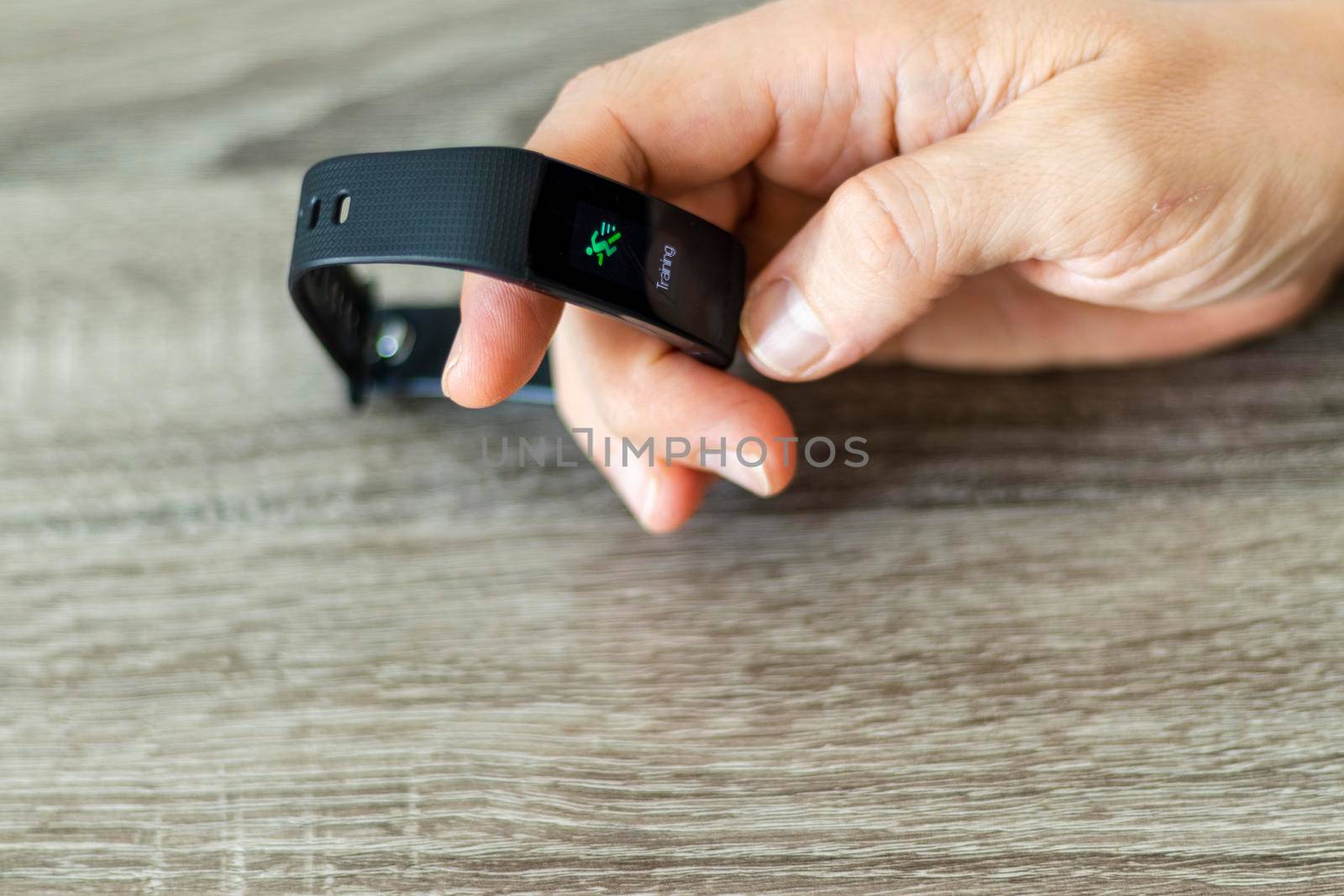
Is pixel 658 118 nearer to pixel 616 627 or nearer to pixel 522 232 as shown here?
pixel 522 232

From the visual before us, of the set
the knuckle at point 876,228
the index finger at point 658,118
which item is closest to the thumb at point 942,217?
the knuckle at point 876,228

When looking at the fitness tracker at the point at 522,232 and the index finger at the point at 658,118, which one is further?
the index finger at the point at 658,118

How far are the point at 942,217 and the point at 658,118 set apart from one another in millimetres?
197

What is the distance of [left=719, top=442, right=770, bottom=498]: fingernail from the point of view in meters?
0.59

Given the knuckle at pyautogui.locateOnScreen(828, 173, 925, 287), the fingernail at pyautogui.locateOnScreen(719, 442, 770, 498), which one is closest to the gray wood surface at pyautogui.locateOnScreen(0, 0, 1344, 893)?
the fingernail at pyautogui.locateOnScreen(719, 442, 770, 498)

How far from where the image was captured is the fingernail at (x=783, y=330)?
22.8 inches

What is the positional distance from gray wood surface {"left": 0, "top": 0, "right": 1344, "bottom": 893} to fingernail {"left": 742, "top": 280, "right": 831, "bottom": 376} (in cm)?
9

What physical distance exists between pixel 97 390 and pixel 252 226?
0.17 meters

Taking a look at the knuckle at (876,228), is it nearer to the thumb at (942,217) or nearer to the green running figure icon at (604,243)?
the thumb at (942,217)

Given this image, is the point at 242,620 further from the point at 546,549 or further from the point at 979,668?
the point at 979,668

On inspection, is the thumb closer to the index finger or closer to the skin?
the skin

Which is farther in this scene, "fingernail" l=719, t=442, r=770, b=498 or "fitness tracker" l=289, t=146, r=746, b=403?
"fingernail" l=719, t=442, r=770, b=498

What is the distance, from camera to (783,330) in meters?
0.59

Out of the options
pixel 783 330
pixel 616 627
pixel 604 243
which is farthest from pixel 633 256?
pixel 616 627
